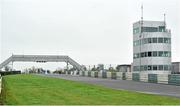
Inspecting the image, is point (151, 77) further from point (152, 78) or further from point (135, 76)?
point (135, 76)

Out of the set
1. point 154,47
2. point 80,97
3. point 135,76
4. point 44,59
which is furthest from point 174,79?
point 44,59

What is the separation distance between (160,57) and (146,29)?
6.79 m

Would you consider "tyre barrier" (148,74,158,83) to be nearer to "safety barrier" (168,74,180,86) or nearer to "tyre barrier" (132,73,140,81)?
"safety barrier" (168,74,180,86)

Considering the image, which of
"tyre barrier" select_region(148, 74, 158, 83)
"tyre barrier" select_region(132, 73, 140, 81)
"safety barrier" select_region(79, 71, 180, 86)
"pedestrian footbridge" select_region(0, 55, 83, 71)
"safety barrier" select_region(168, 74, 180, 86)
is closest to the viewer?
"safety barrier" select_region(168, 74, 180, 86)

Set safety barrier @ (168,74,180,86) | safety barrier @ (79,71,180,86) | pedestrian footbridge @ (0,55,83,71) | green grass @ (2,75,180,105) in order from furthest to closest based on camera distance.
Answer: pedestrian footbridge @ (0,55,83,71), safety barrier @ (79,71,180,86), safety barrier @ (168,74,180,86), green grass @ (2,75,180,105)

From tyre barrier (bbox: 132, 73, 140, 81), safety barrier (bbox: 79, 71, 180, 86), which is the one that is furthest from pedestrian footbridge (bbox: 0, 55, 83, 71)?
tyre barrier (bbox: 132, 73, 140, 81)

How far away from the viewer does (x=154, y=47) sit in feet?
262

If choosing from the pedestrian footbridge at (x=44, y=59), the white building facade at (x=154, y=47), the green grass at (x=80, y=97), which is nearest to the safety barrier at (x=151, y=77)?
the green grass at (x=80, y=97)

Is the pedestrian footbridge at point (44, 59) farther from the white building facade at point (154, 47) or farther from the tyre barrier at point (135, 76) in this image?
the tyre barrier at point (135, 76)

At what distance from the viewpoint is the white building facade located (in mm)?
79375

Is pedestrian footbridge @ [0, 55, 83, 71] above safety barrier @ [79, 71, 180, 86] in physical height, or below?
above

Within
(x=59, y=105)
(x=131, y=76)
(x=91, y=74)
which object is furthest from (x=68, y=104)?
(x=91, y=74)

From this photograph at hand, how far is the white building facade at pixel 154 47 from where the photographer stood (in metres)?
79.4

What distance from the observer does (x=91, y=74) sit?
71.8 metres
